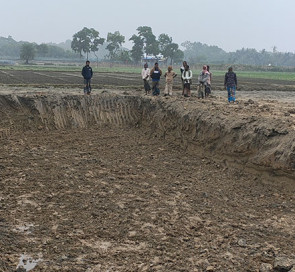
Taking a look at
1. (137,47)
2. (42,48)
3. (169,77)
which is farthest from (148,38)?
(169,77)

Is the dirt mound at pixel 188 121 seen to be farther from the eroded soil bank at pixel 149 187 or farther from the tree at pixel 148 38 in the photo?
the tree at pixel 148 38

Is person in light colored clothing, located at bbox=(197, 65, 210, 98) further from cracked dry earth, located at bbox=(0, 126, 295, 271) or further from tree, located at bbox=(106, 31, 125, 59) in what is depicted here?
tree, located at bbox=(106, 31, 125, 59)

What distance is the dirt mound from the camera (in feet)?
30.3

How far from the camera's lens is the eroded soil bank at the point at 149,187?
5816mm

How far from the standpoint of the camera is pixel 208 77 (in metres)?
15.4

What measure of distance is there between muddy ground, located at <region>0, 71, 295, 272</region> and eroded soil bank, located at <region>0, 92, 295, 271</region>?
0.09ft

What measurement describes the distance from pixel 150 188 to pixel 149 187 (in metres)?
0.07

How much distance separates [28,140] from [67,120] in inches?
94.2

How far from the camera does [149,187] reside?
29.0ft

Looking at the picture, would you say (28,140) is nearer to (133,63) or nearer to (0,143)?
(0,143)

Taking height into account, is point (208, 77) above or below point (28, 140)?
above

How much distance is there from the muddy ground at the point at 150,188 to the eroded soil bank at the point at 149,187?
0.09 feet

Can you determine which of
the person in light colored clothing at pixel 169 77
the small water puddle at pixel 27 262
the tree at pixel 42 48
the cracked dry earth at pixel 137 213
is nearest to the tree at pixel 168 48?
the tree at pixel 42 48

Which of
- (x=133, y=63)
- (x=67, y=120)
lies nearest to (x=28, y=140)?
(x=67, y=120)
